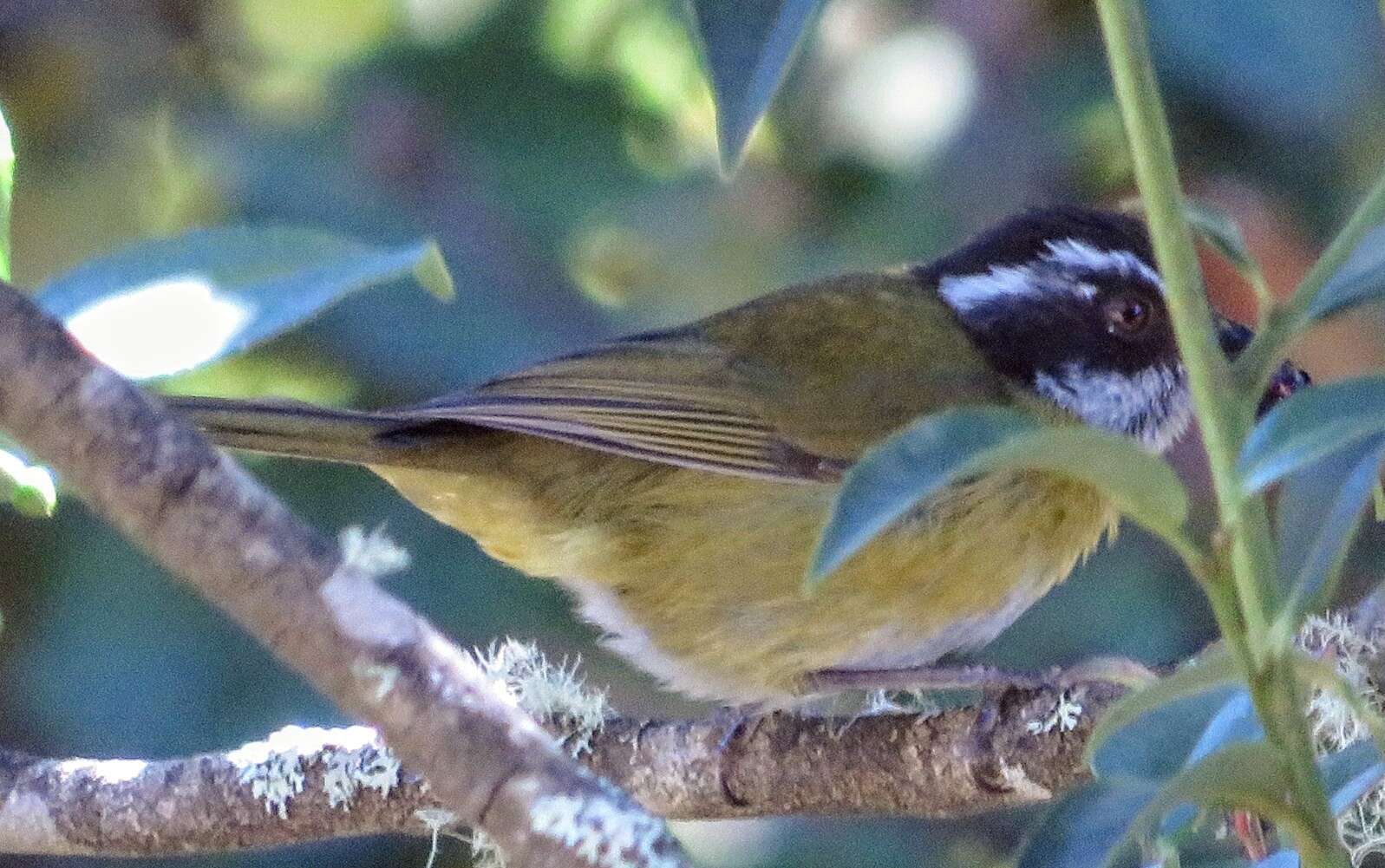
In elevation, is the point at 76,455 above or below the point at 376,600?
above

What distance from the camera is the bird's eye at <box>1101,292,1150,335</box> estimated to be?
355 cm

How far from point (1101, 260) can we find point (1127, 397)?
0.86ft

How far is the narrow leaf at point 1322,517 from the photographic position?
1484 mm

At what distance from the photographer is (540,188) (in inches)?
158

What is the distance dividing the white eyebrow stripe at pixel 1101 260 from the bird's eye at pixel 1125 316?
0.18ft

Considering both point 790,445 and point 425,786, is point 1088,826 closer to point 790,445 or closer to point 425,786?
point 425,786

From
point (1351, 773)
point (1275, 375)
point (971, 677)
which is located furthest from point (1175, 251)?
point (1275, 375)

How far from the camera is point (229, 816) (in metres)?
2.74

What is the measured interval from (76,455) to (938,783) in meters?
1.60

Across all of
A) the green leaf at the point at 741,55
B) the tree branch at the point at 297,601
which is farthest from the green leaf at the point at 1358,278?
the tree branch at the point at 297,601

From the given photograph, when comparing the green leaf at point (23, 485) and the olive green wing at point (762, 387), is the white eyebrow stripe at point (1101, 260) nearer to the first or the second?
the olive green wing at point (762, 387)

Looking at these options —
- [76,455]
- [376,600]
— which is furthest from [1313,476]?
[76,455]

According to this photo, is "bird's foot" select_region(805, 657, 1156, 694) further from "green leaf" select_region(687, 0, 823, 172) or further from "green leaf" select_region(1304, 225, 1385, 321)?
"green leaf" select_region(687, 0, 823, 172)

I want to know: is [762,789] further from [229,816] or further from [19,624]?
[19,624]
